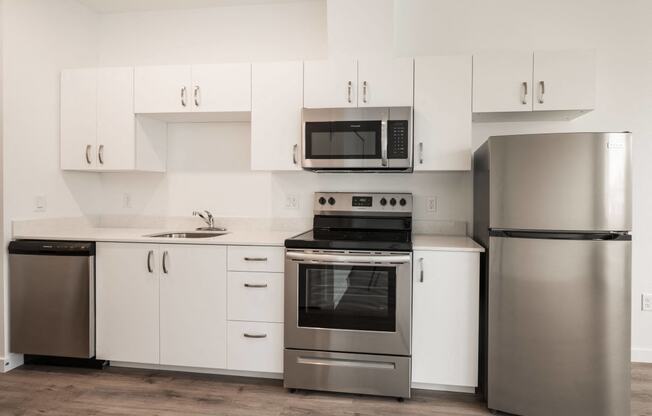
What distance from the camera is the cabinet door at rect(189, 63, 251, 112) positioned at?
2936 mm

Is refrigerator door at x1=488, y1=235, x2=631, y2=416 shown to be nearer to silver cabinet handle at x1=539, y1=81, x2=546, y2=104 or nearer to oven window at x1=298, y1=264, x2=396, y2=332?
oven window at x1=298, y1=264, x2=396, y2=332

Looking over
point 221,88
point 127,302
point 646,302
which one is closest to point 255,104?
point 221,88

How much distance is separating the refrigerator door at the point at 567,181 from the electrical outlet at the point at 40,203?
2.98 metres

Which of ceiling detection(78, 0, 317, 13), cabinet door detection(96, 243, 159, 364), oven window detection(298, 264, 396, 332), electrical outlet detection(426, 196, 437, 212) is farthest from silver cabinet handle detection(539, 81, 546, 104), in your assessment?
cabinet door detection(96, 243, 159, 364)

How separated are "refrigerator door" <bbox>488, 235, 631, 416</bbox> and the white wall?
2.96 m

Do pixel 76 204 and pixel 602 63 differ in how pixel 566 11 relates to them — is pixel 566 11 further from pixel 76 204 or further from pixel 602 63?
pixel 76 204

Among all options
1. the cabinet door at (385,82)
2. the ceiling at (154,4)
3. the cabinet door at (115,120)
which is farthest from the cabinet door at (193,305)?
the ceiling at (154,4)

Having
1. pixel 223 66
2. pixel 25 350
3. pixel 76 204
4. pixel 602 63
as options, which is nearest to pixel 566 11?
pixel 602 63

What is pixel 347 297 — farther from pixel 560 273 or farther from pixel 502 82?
pixel 502 82

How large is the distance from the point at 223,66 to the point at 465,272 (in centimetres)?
207

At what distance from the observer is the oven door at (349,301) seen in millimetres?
2428

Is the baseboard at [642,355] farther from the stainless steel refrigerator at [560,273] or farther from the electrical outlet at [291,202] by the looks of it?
the electrical outlet at [291,202]

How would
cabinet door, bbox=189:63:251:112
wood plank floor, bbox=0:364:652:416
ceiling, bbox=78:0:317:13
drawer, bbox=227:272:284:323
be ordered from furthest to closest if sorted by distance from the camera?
ceiling, bbox=78:0:317:13 → cabinet door, bbox=189:63:251:112 → drawer, bbox=227:272:284:323 → wood plank floor, bbox=0:364:652:416

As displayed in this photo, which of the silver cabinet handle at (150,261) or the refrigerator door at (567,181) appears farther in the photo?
the silver cabinet handle at (150,261)
